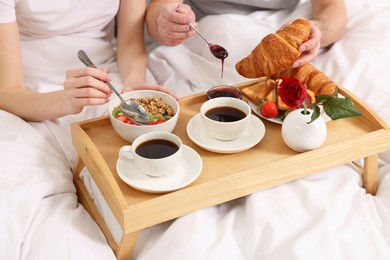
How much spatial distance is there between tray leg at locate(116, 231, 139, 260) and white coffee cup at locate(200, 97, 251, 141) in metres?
0.31

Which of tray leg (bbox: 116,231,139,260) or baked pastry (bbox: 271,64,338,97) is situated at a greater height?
baked pastry (bbox: 271,64,338,97)

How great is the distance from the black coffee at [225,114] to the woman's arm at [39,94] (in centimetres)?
26

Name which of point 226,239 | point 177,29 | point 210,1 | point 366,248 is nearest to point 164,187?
point 226,239

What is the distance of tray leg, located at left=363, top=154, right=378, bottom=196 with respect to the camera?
1.29 metres

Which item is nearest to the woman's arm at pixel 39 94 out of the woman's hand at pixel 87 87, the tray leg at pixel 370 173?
the woman's hand at pixel 87 87

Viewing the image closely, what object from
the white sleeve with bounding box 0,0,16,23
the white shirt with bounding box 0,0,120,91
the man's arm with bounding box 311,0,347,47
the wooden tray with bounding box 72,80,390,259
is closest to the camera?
the wooden tray with bounding box 72,80,390,259

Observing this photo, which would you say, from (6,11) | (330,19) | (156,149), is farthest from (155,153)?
(330,19)

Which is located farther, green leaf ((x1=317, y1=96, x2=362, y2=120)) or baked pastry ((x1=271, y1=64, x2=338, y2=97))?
baked pastry ((x1=271, y1=64, x2=338, y2=97))

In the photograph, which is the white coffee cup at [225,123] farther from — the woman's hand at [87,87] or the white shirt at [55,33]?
the white shirt at [55,33]

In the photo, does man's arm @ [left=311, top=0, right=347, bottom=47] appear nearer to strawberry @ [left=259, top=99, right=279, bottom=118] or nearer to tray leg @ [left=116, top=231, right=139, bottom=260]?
strawberry @ [left=259, top=99, right=279, bottom=118]

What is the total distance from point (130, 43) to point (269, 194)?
0.78 m

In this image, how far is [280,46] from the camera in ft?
4.44

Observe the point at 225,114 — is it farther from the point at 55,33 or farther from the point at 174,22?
the point at 55,33

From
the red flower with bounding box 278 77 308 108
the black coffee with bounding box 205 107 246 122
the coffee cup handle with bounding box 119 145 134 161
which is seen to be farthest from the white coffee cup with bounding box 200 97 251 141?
the coffee cup handle with bounding box 119 145 134 161
